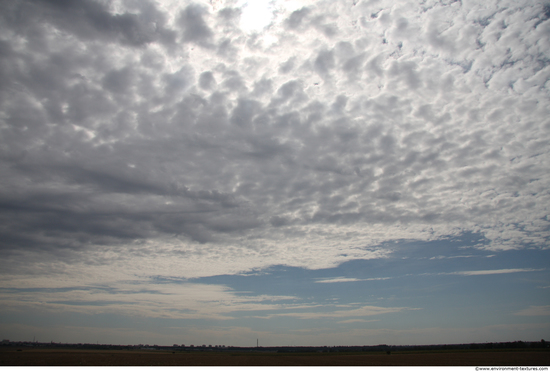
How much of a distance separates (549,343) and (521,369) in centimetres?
17877

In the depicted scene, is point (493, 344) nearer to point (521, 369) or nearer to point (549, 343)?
point (549, 343)

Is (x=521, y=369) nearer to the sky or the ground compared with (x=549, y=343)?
nearer to the sky

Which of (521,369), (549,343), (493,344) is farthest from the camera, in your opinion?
(493,344)

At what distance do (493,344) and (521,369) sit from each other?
193730mm

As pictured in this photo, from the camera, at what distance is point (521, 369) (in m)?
30.2

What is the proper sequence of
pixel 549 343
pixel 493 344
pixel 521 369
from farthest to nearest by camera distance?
1. pixel 493 344
2. pixel 549 343
3. pixel 521 369

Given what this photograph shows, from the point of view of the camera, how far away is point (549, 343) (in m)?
155

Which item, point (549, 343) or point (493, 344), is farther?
point (493, 344)

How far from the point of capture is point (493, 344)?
178m

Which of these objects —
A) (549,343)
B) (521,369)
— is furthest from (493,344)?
(521,369)

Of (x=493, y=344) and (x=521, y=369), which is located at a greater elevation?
(x=521, y=369)

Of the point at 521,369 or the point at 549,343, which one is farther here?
the point at 549,343

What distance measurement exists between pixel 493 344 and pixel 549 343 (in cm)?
2886
